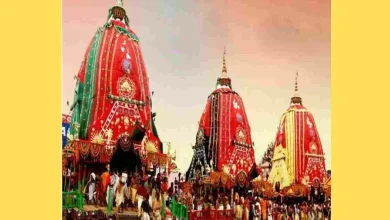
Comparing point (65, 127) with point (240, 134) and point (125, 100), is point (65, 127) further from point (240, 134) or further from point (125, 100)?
point (240, 134)

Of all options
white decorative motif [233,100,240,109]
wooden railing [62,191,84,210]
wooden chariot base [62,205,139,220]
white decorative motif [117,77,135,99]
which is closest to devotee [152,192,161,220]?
wooden chariot base [62,205,139,220]

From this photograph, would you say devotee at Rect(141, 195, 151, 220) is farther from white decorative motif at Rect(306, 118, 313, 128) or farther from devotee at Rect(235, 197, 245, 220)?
white decorative motif at Rect(306, 118, 313, 128)

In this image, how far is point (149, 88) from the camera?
14.1ft

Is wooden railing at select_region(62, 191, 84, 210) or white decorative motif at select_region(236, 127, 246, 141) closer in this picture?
wooden railing at select_region(62, 191, 84, 210)

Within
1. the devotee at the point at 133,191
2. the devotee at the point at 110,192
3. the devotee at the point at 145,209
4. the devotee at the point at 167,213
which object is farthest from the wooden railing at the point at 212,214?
the devotee at the point at 110,192

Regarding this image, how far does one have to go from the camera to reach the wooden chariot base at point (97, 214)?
12.6 feet

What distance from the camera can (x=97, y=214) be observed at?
13.0 ft

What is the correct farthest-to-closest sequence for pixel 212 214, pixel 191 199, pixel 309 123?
pixel 309 123, pixel 212 214, pixel 191 199

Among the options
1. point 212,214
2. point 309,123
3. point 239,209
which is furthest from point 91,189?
point 309,123

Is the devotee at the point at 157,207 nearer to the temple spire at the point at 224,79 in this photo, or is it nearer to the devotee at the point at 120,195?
the devotee at the point at 120,195

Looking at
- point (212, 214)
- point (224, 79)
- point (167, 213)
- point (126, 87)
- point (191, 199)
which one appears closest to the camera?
point (126, 87)

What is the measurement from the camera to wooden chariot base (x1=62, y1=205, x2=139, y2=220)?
384cm

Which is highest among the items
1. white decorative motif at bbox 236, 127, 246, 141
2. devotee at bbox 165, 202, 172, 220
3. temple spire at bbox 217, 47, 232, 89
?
temple spire at bbox 217, 47, 232, 89

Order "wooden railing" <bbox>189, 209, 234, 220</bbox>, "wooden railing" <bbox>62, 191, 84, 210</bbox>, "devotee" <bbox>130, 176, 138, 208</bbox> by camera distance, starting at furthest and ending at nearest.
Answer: "wooden railing" <bbox>189, 209, 234, 220</bbox> → "devotee" <bbox>130, 176, 138, 208</bbox> → "wooden railing" <bbox>62, 191, 84, 210</bbox>
